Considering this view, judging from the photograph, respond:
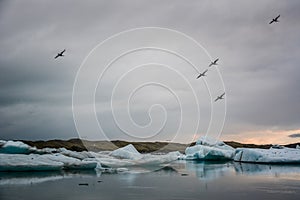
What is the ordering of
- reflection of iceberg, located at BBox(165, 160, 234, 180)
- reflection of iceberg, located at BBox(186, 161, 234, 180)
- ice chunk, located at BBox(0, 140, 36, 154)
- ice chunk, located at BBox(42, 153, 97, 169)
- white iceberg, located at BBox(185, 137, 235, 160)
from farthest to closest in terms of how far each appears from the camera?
white iceberg, located at BBox(185, 137, 235, 160)
ice chunk, located at BBox(0, 140, 36, 154)
ice chunk, located at BBox(42, 153, 97, 169)
reflection of iceberg, located at BBox(165, 160, 234, 180)
reflection of iceberg, located at BBox(186, 161, 234, 180)

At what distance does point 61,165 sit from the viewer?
82.0 feet

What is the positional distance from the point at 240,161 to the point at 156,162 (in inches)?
646

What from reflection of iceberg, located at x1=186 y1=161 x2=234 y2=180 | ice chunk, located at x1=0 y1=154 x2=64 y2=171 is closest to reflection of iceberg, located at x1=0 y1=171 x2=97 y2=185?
ice chunk, located at x1=0 y1=154 x2=64 y2=171

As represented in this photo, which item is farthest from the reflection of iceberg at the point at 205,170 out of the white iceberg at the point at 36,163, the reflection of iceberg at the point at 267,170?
the white iceberg at the point at 36,163

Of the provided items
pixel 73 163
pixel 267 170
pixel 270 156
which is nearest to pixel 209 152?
pixel 270 156

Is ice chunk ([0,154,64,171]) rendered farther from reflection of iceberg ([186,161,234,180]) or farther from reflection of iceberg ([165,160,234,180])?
reflection of iceberg ([186,161,234,180])

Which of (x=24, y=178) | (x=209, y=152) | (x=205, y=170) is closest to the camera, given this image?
(x=24, y=178)

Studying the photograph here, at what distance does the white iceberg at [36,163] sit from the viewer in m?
22.9

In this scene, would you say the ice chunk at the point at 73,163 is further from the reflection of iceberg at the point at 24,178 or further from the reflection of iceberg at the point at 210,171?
the reflection of iceberg at the point at 210,171

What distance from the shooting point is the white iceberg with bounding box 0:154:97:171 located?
22.9 m

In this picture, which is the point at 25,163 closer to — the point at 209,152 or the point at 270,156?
the point at 270,156

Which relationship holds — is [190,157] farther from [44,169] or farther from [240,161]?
[44,169]

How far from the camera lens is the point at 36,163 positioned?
2383 centimetres

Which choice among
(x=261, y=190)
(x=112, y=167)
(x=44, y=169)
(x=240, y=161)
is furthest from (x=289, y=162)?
(x=44, y=169)
